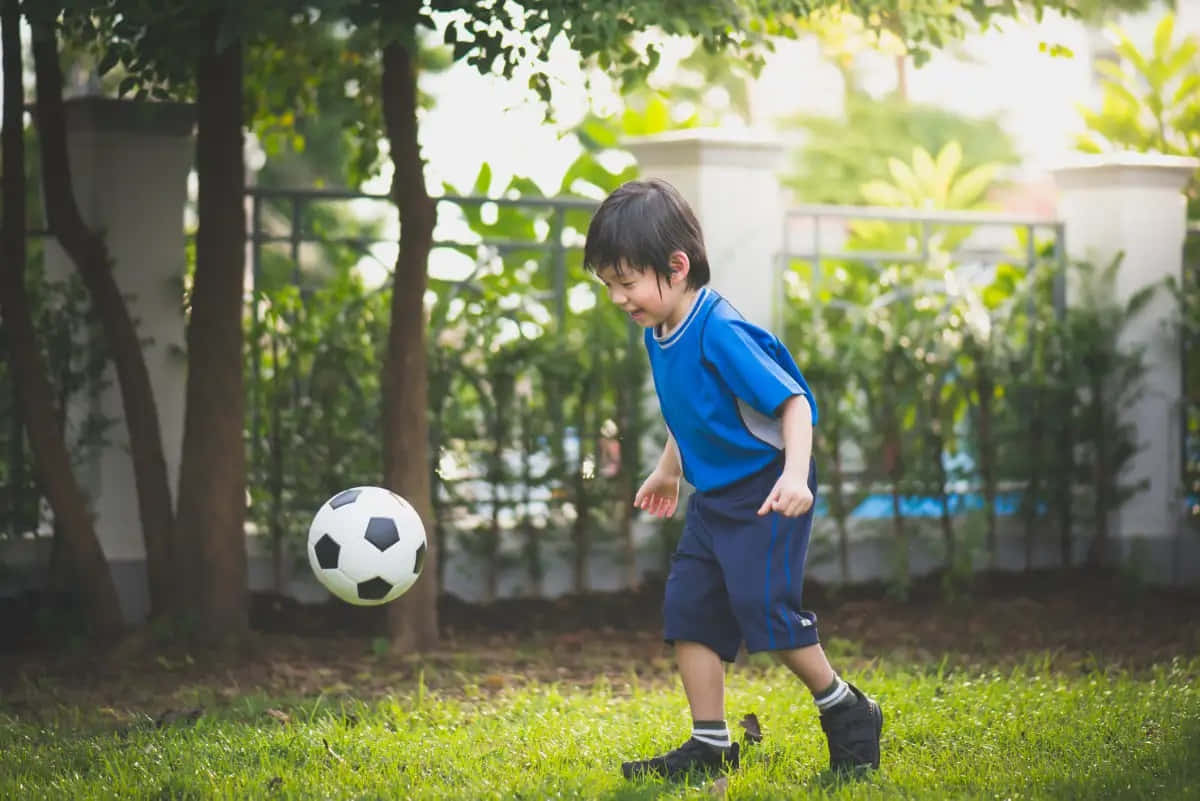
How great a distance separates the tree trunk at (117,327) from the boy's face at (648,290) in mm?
2923

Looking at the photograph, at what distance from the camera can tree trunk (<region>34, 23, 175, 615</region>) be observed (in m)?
5.96

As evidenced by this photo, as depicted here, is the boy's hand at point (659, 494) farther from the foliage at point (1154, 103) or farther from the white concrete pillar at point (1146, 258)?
the foliage at point (1154, 103)

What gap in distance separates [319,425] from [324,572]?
2449mm

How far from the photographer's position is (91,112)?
6707 millimetres

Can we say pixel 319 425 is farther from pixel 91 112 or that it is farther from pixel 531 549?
pixel 91 112

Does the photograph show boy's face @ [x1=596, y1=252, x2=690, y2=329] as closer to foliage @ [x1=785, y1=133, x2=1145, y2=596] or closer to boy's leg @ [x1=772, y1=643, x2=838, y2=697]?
boy's leg @ [x1=772, y1=643, x2=838, y2=697]

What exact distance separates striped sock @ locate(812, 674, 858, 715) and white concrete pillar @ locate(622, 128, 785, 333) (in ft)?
11.6

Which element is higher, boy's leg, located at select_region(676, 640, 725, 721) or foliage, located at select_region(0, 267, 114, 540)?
foliage, located at select_region(0, 267, 114, 540)

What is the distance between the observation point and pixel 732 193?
292 inches

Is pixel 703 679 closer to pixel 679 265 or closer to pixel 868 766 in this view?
pixel 868 766

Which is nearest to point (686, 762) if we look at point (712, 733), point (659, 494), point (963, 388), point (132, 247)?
point (712, 733)

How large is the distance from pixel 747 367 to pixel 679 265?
1.08 feet

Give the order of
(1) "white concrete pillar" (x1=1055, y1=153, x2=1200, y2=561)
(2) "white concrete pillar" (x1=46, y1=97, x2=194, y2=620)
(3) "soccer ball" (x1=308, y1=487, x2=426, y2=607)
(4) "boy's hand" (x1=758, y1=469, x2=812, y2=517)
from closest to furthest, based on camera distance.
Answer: (4) "boy's hand" (x1=758, y1=469, x2=812, y2=517), (3) "soccer ball" (x1=308, y1=487, x2=426, y2=607), (2) "white concrete pillar" (x1=46, y1=97, x2=194, y2=620), (1) "white concrete pillar" (x1=1055, y1=153, x2=1200, y2=561)

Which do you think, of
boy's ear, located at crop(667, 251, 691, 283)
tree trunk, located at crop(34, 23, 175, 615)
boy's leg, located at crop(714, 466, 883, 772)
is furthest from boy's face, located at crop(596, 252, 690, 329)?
tree trunk, located at crop(34, 23, 175, 615)
